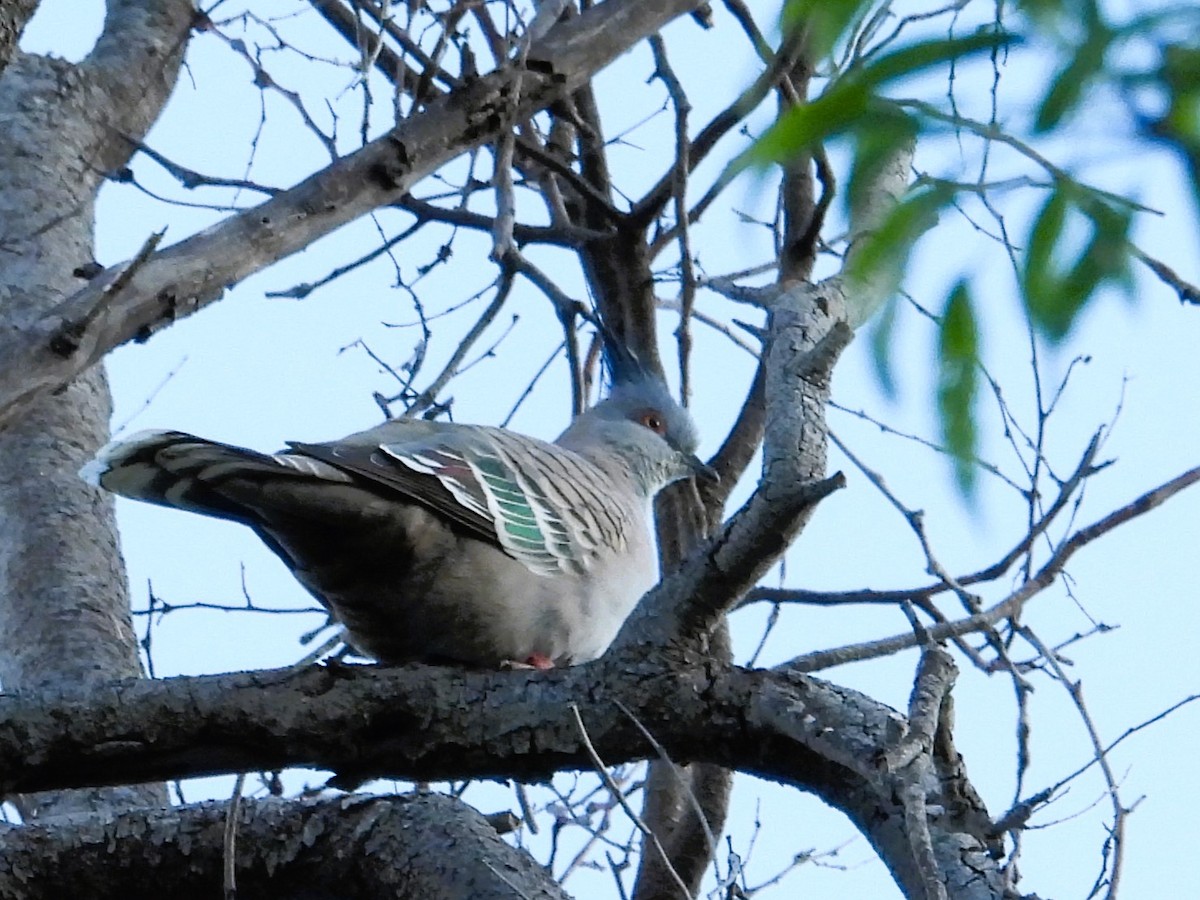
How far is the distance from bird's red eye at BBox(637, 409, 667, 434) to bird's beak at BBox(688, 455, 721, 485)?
0.12 meters

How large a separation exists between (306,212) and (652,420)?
74.9 inches

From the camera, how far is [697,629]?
240cm

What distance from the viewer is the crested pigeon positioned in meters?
3.01

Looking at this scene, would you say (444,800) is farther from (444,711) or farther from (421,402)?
(421,402)

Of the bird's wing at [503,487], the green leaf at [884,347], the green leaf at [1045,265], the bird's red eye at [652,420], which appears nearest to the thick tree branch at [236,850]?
the bird's wing at [503,487]

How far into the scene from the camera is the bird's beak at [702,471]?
164 inches

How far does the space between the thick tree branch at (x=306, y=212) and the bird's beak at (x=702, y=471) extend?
3.56 ft

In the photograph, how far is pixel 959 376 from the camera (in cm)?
115

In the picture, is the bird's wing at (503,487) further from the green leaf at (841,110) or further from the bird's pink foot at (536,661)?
the green leaf at (841,110)

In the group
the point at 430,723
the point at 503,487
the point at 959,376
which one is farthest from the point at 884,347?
the point at 503,487

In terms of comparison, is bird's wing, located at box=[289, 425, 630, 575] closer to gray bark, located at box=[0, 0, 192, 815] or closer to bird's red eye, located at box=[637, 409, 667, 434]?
bird's red eye, located at box=[637, 409, 667, 434]

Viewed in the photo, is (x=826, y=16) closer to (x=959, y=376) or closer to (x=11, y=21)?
(x=959, y=376)

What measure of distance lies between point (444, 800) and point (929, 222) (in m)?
1.54

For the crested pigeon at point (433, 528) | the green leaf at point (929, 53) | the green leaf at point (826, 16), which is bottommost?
the green leaf at point (929, 53)
